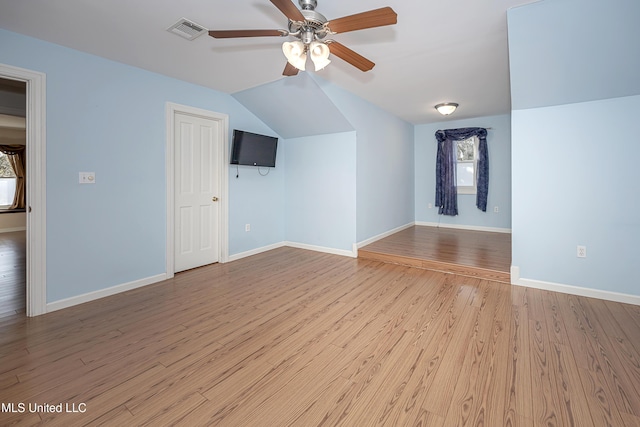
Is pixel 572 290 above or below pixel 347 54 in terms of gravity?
below

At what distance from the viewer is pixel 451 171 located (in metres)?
6.33

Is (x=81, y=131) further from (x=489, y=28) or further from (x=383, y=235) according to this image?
(x=383, y=235)

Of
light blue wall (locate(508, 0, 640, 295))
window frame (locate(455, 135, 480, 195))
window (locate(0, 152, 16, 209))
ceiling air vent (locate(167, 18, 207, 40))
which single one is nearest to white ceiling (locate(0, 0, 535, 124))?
ceiling air vent (locate(167, 18, 207, 40))

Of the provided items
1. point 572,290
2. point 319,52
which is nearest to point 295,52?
point 319,52

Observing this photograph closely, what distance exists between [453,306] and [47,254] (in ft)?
12.2

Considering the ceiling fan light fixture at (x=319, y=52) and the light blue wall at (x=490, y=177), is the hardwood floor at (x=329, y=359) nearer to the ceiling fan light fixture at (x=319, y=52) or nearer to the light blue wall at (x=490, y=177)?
the ceiling fan light fixture at (x=319, y=52)

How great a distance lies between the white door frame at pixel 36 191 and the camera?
99.1 inches

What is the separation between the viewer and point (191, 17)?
2275 millimetres

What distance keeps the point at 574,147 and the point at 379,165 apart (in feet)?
8.88

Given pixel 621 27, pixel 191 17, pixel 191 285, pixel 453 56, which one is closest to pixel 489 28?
pixel 453 56

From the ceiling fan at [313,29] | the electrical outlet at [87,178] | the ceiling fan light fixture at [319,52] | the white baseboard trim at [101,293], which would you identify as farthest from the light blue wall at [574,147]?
the white baseboard trim at [101,293]

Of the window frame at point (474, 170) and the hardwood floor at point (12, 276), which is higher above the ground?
the window frame at point (474, 170)

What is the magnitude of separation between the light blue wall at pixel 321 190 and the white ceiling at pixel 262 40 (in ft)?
3.11

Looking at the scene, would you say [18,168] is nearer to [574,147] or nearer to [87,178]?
[87,178]
